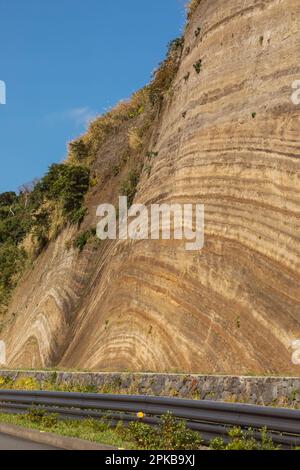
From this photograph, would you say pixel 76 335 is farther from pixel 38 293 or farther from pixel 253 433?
pixel 253 433

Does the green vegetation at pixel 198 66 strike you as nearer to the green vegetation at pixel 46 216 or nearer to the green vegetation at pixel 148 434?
the green vegetation at pixel 46 216

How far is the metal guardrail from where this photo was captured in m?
8.44

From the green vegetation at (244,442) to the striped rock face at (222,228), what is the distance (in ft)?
25.0

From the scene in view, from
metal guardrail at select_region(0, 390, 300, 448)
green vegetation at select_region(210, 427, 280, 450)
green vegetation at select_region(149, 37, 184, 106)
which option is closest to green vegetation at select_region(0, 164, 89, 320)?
green vegetation at select_region(149, 37, 184, 106)

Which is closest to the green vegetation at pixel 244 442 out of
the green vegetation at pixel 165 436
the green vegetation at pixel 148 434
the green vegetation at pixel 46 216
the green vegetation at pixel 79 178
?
the green vegetation at pixel 148 434

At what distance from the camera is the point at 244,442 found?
8.71 m

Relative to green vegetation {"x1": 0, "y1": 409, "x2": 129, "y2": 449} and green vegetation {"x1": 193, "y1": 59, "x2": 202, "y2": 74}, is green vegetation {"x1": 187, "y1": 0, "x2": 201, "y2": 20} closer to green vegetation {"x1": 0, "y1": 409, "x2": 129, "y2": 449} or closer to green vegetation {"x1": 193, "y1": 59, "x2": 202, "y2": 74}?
green vegetation {"x1": 193, "y1": 59, "x2": 202, "y2": 74}

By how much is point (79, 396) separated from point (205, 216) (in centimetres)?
916

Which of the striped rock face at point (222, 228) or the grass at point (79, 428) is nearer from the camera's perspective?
the grass at point (79, 428)

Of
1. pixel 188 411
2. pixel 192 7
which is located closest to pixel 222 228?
pixel 188 411

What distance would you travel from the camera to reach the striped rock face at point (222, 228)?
18.1m

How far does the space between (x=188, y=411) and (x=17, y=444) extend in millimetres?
2876

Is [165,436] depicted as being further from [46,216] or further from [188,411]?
[46,216]

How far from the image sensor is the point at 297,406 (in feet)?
34.7
